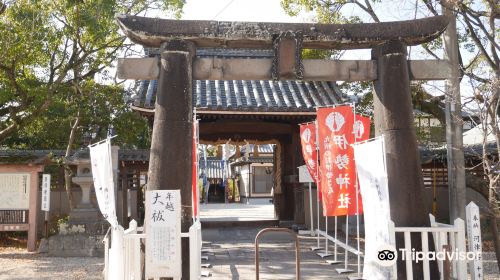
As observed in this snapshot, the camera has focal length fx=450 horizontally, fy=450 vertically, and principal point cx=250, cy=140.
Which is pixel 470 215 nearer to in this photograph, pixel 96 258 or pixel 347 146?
pixel 347 146

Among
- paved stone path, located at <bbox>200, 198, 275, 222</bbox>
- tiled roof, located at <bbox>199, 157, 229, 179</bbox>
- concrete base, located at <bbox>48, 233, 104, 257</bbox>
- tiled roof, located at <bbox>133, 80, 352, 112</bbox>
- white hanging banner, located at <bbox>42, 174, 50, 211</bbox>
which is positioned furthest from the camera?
tiled roof, located at <bbox>199, 157, 229, 179</bbox>

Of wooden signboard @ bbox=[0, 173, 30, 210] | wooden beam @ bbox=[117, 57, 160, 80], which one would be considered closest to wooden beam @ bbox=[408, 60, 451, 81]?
wooden beam @ bbox=[117, 57, 160, 80]

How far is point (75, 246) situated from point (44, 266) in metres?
1.84

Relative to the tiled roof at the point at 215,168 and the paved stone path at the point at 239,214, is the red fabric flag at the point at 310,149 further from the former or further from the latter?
the tiled roof at the point at 215,168

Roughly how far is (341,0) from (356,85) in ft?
17.6

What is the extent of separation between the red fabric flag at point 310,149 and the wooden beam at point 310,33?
3.60 meters

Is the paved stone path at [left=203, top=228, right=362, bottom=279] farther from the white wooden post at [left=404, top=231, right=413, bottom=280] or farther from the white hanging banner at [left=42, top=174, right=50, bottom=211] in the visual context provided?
the white hanging banner at [left=42, top=174, right=50, bottom=211]

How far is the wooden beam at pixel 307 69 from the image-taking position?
25.0 feet

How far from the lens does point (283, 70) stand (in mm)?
7691

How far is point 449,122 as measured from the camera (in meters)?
8.60

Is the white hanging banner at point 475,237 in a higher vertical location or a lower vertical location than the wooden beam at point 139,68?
lower

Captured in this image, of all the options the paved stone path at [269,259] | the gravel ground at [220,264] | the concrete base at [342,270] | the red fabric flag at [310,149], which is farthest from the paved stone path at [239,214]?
the concrete base at [342,270]

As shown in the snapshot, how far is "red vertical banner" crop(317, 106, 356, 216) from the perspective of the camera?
8906 millimetres

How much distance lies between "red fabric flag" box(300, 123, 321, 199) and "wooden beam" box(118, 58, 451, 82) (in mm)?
3440
